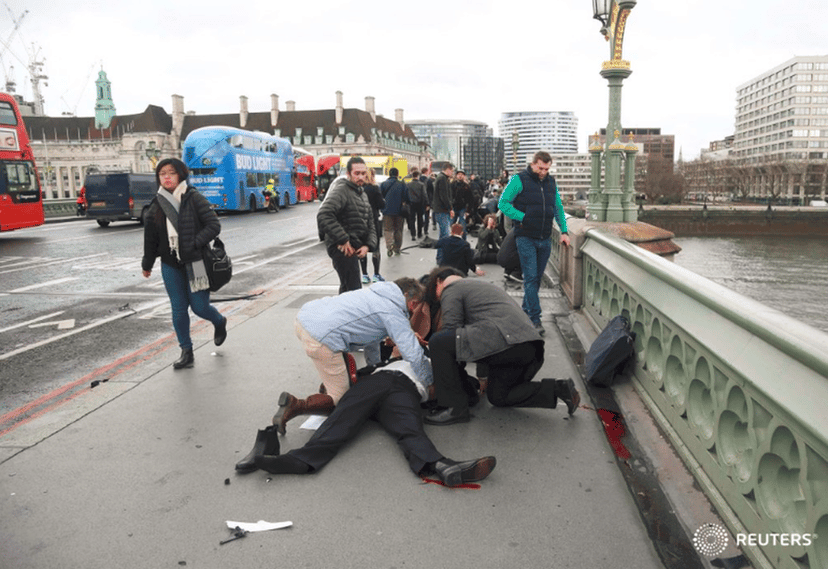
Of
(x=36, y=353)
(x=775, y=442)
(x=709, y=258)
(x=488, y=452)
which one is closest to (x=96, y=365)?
(x=36, y=353)

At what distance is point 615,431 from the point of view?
4.13 metres

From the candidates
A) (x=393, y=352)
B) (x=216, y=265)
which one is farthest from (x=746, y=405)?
(x=216, y=265)

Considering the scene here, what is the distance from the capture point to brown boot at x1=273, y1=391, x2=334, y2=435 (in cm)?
407

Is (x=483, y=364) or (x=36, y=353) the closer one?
(x=483, y=364)

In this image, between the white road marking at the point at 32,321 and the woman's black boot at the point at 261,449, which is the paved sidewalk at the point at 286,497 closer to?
the woman's black boot at the point at 261,449

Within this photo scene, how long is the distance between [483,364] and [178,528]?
2203mm

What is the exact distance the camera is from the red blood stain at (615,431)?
150 inches

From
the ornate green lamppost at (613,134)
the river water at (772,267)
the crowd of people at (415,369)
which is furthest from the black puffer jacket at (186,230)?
the river water at (772,267)

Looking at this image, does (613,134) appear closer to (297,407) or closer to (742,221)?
(297,407)

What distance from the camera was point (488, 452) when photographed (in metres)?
3.86

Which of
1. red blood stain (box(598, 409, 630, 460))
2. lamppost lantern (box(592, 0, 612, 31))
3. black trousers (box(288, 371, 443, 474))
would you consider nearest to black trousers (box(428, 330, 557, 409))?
black trousers (box(288, 371, 443, 474))

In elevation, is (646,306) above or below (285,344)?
above

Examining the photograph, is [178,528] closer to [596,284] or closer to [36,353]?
[36,353]

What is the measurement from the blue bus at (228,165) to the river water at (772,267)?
20.1 meters
